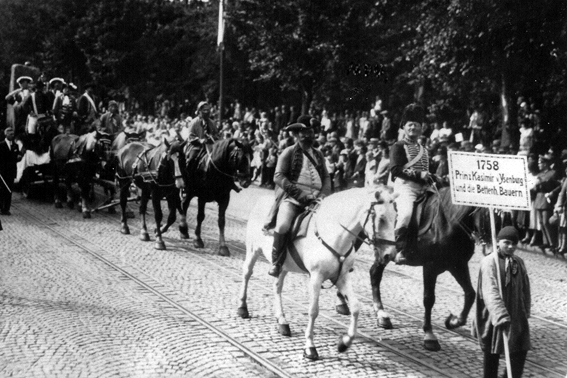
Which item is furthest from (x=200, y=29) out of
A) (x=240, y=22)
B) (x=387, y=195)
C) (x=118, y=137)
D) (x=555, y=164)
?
(x=387, y=195)

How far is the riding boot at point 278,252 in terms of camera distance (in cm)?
897

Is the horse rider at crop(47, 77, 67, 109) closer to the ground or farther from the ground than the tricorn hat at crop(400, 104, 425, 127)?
farther from the ground

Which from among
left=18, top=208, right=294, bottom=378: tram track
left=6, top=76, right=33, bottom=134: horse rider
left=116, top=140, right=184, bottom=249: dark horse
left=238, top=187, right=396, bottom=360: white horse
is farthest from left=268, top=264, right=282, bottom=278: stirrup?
left=6, top=76, right=33, bottom=134: horse rider

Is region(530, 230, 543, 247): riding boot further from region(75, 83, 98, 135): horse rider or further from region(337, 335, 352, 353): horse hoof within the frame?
region(75, 83, 98, 135): horse rider

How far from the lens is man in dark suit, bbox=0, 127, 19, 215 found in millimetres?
16391

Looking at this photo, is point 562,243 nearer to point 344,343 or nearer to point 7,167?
point 344,343

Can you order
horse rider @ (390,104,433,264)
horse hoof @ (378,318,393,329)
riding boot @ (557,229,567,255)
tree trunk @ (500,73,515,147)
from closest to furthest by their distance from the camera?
horse hoof @ (378,318,393,329) → horse rider @ (390,104,433,264) → riding boot @ (557,229,567,255) → tree trunk @ (500,73,515,147)

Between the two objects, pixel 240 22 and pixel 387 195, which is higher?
pixel 240 22

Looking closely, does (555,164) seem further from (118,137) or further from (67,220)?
(67,220)

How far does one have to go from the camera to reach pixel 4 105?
26.9 m

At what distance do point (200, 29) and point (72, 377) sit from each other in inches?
1457

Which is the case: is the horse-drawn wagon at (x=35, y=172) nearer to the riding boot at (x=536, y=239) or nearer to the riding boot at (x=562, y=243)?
the riding boot at (x=536, y=239)

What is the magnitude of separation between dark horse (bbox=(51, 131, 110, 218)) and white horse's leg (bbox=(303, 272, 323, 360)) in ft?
36.1

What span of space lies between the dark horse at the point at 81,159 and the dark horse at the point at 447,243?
10.8 m
